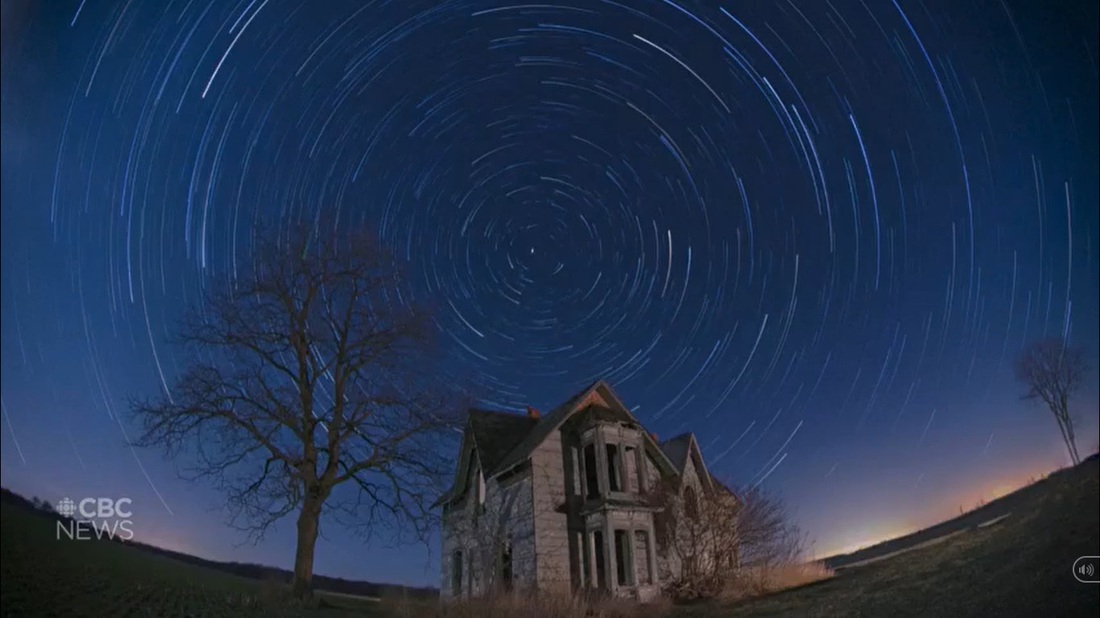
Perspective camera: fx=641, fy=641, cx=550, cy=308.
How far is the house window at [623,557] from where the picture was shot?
2127cm

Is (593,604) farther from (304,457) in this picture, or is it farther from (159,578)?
(159,578)

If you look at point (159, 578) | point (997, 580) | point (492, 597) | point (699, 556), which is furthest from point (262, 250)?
point (997, 580)

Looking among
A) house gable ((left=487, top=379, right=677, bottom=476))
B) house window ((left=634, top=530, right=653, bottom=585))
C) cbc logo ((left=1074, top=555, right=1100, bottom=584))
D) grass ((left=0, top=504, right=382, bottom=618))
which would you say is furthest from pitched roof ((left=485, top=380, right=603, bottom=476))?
cbc logo ((left=1074, top=555, right=1100, bottom=584))

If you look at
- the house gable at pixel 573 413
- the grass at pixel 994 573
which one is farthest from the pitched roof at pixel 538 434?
the grass at pixel 994 573

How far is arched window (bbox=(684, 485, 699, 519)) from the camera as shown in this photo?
21766mm

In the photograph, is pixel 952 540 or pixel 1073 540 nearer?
pixel 1073 540

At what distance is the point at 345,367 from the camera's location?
66.6 ft

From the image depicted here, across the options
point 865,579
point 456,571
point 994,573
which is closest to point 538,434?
point 456,571

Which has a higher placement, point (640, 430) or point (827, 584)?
point (640, 430)

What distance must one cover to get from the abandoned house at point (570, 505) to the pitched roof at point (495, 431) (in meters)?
0.06

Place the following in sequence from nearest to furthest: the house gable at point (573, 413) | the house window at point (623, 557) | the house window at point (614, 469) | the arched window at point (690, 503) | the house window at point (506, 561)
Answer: the house window at point (623, 557) → the arched window at point (690, 503) → the house window at point (506, 561) → the house window at point (614, 469) → the house gable at point (573, 413)

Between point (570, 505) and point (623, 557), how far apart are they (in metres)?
2.47

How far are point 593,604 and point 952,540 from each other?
9160 millimetres

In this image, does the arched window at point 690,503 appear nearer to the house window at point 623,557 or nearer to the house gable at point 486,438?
the house window at point 623,557
